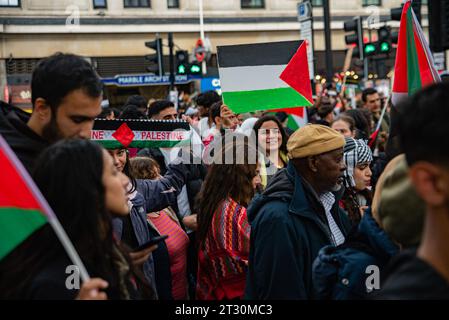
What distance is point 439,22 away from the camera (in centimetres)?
845

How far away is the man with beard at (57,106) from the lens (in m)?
2.74

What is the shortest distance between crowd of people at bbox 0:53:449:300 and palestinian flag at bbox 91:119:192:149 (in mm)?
112

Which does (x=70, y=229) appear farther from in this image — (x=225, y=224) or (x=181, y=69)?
(x=181, y=69)

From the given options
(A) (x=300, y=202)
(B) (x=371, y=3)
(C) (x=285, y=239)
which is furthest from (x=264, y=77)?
(B) (x=371, y=3)

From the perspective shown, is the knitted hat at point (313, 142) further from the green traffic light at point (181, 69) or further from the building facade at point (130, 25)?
the building facade at point (130, 25)

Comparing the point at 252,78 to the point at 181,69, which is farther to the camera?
the point at 181,69

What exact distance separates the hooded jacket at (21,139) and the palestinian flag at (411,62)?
8.01ft

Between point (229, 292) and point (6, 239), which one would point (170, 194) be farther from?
point (6, 239)

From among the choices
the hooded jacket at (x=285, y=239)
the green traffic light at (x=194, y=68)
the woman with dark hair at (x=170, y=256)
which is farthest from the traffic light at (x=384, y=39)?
the hooded jacket at (x=285, y=239)

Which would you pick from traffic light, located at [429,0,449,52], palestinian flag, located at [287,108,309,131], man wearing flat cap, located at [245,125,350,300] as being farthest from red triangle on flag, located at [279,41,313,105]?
traffic light, located at [429,0,449,52]

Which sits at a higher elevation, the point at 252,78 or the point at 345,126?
the point at 252,78

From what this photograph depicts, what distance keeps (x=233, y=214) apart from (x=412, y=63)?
5.40 feet

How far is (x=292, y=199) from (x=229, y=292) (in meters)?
0.78

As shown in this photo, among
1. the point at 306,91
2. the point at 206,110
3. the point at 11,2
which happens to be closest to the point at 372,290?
the point at 306,91
